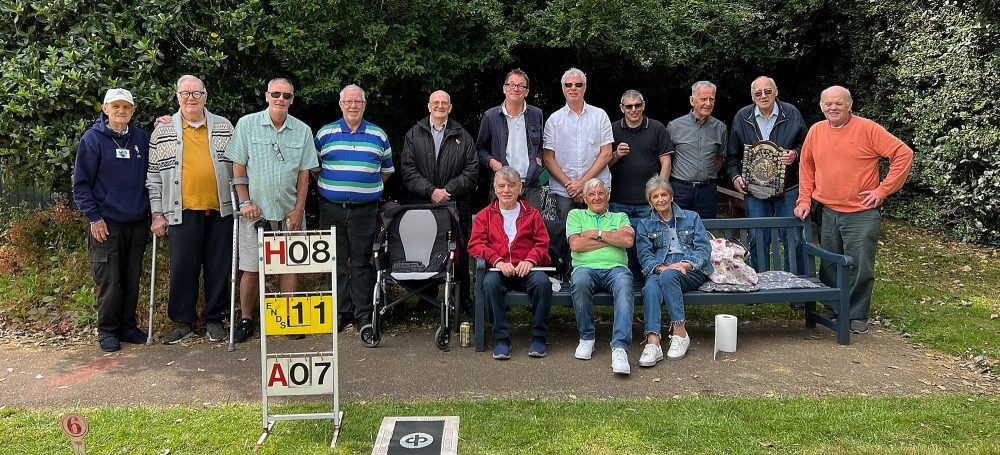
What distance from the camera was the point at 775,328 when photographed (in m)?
6.08

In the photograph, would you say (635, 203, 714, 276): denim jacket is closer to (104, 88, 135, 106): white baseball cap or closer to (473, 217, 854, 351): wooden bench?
(473, 217, 854, 351): wooden bench

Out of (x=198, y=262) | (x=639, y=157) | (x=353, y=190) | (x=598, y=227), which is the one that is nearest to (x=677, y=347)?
(x=598, y=227)

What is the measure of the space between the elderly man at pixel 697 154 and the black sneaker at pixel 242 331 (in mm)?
3413

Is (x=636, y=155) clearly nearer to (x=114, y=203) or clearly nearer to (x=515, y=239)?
(x=515, y=239)

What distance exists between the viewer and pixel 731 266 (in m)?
5.65

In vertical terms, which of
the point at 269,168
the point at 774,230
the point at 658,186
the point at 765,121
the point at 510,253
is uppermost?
the point at 765,121

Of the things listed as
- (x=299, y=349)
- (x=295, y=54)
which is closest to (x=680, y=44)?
(x=295, y=54)

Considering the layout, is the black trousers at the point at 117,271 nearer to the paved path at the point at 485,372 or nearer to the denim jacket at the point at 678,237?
the paved path at the point at 485,372

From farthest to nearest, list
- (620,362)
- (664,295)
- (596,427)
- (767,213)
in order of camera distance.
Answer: (767,213)
(664,295)
(620,362)
(596,427)

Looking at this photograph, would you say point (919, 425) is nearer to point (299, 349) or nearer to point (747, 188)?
point (747, 188)

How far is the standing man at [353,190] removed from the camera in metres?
5.85

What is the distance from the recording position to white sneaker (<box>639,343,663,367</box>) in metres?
5.06

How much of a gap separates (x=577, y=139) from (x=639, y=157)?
524 millimetres

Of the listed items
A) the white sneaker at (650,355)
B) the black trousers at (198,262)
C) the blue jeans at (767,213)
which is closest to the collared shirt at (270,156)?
the black trousers at (198,262)
